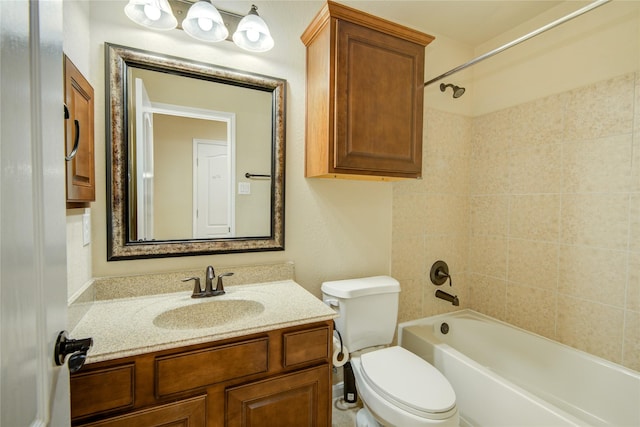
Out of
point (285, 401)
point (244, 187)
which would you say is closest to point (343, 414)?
point (285, 401)

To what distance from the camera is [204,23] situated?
4.23 ft

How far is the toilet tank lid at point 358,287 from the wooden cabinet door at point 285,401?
424 mm

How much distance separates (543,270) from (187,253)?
6.95 feet

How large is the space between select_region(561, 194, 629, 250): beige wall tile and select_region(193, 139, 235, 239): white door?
6.40 ft

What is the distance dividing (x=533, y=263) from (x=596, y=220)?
0.43 metres

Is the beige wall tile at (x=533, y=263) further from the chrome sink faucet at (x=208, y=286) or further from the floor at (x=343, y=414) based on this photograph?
the chrome sink faucet at (x=208, y=286)

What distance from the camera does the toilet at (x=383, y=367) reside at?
114 cm

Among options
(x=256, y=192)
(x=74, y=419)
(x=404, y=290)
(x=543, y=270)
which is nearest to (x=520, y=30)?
(x=543, y=270)

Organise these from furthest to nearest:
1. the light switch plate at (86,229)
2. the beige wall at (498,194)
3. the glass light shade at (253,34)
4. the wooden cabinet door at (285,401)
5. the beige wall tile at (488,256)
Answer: the beige wall tile at (488,256)
the beige wall at (498,194)
the glass light shade at (253,34)
the light switch plate at (86,229)
the wooden cabinet door at (285,401)

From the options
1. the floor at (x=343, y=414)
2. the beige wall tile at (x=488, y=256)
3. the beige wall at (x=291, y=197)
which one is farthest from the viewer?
the beige wall tile at (x=488, y=256)

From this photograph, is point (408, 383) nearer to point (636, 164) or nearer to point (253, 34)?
point (636, 164)

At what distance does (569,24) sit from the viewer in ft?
5.53

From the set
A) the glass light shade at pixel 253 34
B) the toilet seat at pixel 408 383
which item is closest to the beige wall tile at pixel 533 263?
the toilet seat at pixel 408 383

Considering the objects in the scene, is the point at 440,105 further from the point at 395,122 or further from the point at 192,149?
the point at 192,149
